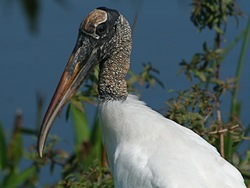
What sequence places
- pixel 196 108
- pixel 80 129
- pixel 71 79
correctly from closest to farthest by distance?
pixel 71 79 < pixel 196 108 < pixel 80 129

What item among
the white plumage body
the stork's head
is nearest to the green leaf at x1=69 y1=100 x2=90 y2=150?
the white plumage body

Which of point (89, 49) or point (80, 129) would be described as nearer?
point (89, 49)

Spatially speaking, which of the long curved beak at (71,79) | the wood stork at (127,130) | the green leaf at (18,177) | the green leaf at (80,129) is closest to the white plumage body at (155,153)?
the wood stork at (127,130)

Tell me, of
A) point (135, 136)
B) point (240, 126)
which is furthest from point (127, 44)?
point (240, 126)

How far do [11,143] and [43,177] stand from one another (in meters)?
0.66

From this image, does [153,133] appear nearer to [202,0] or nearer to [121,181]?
[121,181]

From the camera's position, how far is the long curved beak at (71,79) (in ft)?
13.4

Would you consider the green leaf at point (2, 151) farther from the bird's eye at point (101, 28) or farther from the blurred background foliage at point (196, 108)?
the bird's eye at point (101, 28)

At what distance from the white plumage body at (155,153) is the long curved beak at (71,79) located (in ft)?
0.67

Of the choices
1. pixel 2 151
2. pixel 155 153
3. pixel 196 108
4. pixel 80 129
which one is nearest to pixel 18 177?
pixel 2 151

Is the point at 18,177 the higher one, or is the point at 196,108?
the point at 196,108

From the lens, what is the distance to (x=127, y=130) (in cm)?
418

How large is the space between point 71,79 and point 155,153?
0.45 m

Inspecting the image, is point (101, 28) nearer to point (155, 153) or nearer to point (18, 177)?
point (155, 153)
